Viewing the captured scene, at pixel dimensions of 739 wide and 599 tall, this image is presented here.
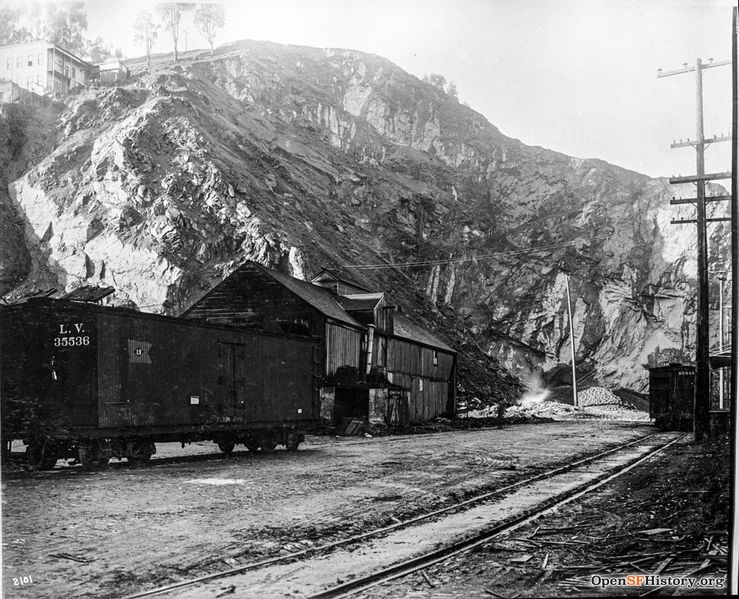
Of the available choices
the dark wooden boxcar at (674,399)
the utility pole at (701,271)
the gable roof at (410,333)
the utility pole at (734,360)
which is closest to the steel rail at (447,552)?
the utility pole at (734,360)

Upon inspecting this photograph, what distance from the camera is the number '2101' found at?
14.2 metres

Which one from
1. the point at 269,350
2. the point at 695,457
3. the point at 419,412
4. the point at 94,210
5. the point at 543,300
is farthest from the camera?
the point at 543,300

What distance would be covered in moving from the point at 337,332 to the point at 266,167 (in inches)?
1291

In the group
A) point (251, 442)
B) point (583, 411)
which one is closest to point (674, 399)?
point (583, 411)

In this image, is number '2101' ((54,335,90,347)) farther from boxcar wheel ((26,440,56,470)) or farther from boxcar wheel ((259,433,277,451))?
boxcar wheel ((259,433,277,451))

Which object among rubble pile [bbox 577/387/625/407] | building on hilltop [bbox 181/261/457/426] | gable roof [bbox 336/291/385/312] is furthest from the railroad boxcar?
rubble pile [bbox 577/387/625/407]

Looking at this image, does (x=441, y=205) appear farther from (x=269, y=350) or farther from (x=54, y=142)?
(x=269, y=350)

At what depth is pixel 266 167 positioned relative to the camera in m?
61.2

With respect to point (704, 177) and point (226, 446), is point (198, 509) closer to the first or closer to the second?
point (226, 446)

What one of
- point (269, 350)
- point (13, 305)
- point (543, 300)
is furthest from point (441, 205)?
point (13, 305)

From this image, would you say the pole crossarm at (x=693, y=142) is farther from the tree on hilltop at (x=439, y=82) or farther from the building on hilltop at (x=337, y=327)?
the tree on hilltop at (x=439, y=82)

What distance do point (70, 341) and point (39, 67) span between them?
61.8 metres

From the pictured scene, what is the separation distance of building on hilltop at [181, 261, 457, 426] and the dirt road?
499 inches

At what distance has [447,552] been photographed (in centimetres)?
761
